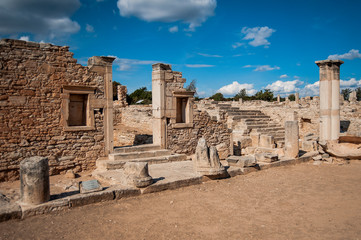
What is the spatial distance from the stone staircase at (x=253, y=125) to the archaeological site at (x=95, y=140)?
1.98 meters

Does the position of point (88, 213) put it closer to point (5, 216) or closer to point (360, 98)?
point (5, 216)

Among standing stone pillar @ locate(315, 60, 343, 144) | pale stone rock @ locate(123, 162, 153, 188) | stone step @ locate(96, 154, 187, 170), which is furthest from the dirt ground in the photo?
standing stone pillar @ locate(315, 60, 343, 144)

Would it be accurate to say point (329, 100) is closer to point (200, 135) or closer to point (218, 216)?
point (200, 135)

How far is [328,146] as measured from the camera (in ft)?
40.2

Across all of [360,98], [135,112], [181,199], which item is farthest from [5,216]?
[360,98]

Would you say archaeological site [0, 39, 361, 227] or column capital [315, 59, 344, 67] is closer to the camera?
archaeological site [0, 39, 361, 227]

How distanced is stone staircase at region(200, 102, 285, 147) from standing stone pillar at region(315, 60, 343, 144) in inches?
95.8

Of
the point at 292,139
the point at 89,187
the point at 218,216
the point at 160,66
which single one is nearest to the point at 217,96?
the point at 292,139

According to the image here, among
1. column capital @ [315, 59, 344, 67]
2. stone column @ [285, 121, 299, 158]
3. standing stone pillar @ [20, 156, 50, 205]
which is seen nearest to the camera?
standing stone pillar @ [20, 156, 50, 205]

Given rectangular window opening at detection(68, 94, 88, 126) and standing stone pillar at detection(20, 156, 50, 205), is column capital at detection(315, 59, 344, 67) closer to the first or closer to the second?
rectangular window opening at detection(68, 94, 88, 126)

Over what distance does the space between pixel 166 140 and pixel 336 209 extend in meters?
6.33

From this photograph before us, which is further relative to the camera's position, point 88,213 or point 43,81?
point 43,81

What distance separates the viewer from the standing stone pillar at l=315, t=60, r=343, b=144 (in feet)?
41.2

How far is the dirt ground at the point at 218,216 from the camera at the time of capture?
4.81m
